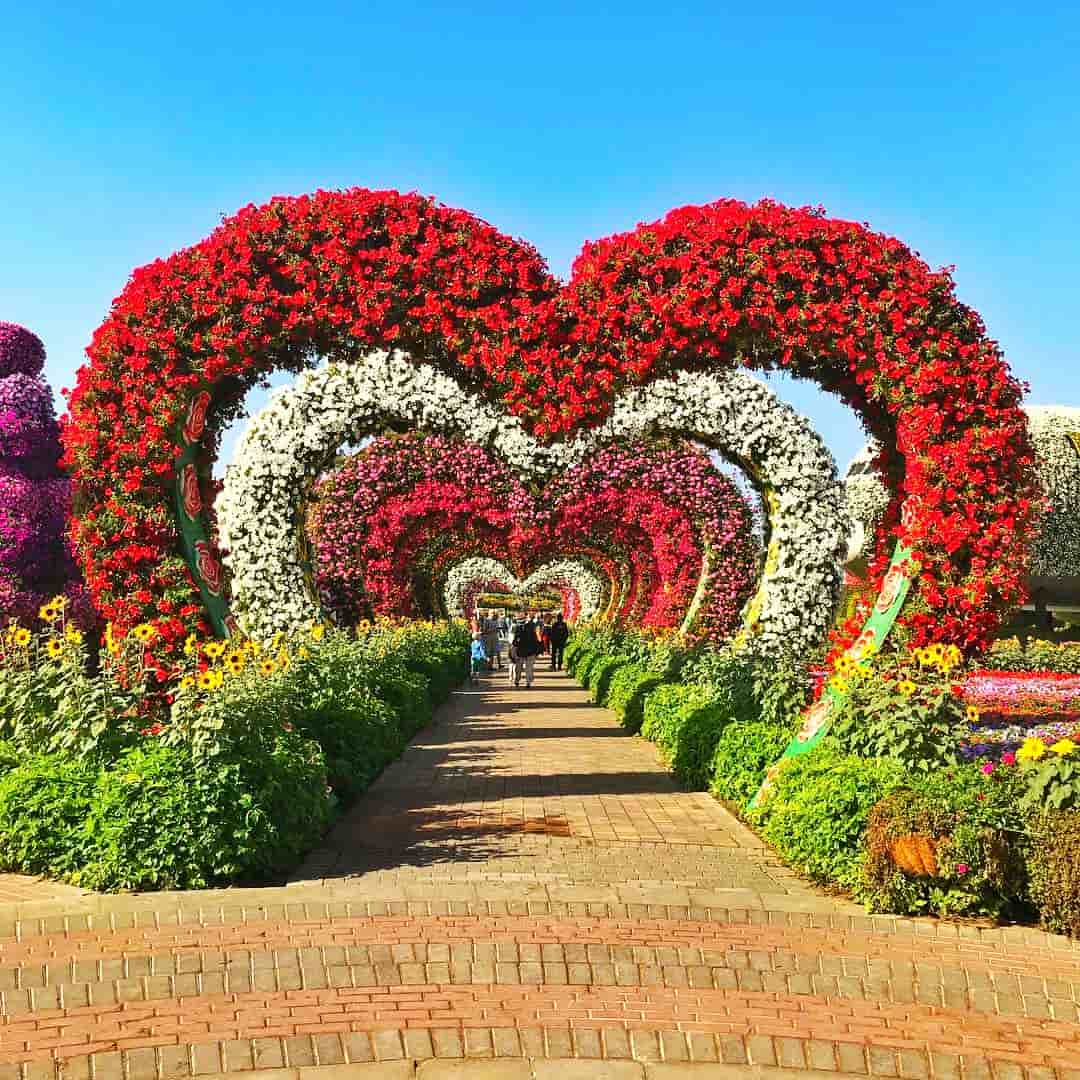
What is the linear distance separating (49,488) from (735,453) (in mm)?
11282

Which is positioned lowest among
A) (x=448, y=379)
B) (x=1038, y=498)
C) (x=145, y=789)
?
(x=145, y=789)

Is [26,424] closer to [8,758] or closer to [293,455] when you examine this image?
[293,455]

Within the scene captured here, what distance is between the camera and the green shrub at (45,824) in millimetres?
5699

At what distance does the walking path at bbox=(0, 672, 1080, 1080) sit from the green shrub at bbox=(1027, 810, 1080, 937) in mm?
127

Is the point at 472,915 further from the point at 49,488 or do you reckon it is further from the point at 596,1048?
the point at 49,488

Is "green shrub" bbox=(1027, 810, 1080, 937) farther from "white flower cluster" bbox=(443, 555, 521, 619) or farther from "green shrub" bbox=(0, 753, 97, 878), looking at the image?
"white flower cluster" bbox=(443, 555, 521, 619)

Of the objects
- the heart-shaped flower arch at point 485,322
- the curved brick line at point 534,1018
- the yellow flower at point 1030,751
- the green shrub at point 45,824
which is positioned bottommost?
the curved brick line at point 534,1018

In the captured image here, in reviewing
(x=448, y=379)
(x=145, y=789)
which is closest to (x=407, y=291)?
(x=448, y=379)

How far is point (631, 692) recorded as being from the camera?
14.9 meters

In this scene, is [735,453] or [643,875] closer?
[643,875]

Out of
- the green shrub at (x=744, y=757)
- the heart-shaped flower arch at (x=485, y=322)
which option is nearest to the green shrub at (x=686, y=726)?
the green shrub at (x=744, y=757)

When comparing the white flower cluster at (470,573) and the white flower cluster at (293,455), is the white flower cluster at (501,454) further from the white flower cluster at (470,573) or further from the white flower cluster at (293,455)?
the white flower cluster at (470,573)

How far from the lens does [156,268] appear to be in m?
8.22

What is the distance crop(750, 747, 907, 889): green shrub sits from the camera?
6082 millimetres
